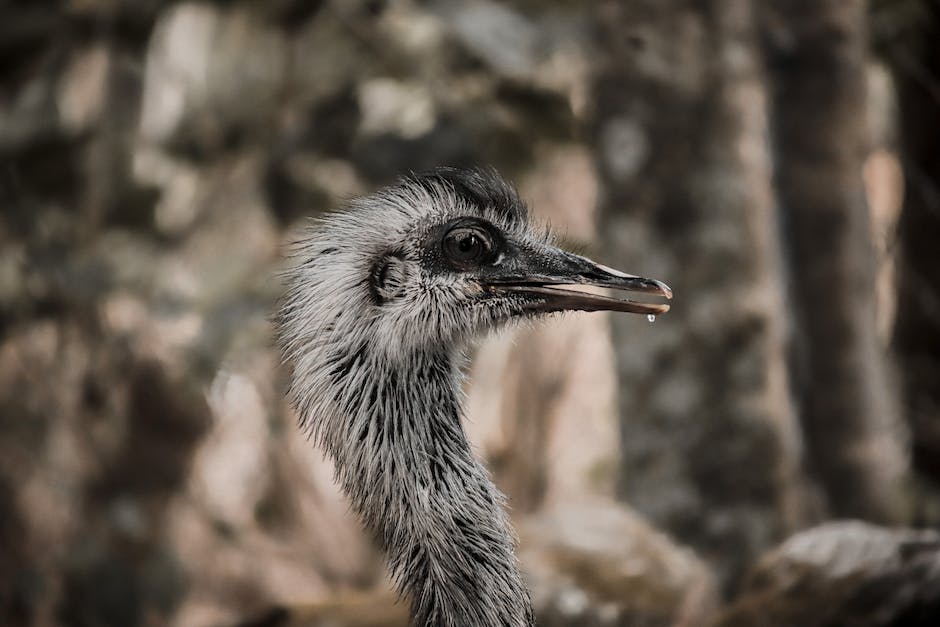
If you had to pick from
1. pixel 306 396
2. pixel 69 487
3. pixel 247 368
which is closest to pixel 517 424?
pixel 247 368

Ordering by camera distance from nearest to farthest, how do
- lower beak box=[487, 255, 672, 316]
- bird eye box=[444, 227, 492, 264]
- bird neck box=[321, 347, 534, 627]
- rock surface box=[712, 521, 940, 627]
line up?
bird neck box=[321, 347, 534, 627] < lower beak box=[487, 255, 672, 316] < bird eye box=[444, 227, 492, 264] < rock surface box=[712, 521, 940, 627]

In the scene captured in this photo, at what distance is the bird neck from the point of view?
2348mm

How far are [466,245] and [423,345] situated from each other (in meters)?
0.25

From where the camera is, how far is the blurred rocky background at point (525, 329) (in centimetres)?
419

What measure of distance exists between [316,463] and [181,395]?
979 millimetres

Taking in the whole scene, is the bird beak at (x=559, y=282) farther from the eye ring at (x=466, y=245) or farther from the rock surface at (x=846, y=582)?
the rock surface at (x=846, y=582)

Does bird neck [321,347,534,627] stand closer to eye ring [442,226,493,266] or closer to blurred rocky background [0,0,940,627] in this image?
eye ring [442,226,493,266]

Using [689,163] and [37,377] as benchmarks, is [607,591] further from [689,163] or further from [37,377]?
[37,377]

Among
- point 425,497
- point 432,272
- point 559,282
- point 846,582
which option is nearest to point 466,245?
point 432,272

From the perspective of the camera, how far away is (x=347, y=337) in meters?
2.50

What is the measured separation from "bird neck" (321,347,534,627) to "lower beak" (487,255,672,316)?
0.28 meters

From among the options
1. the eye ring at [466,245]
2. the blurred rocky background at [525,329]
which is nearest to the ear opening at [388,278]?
the eye ring at [466,245]

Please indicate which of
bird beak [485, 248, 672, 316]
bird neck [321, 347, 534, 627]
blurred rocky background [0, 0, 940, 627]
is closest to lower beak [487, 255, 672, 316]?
bird beak [485, 248, 672, 316]

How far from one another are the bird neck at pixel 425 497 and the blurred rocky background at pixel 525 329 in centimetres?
36
